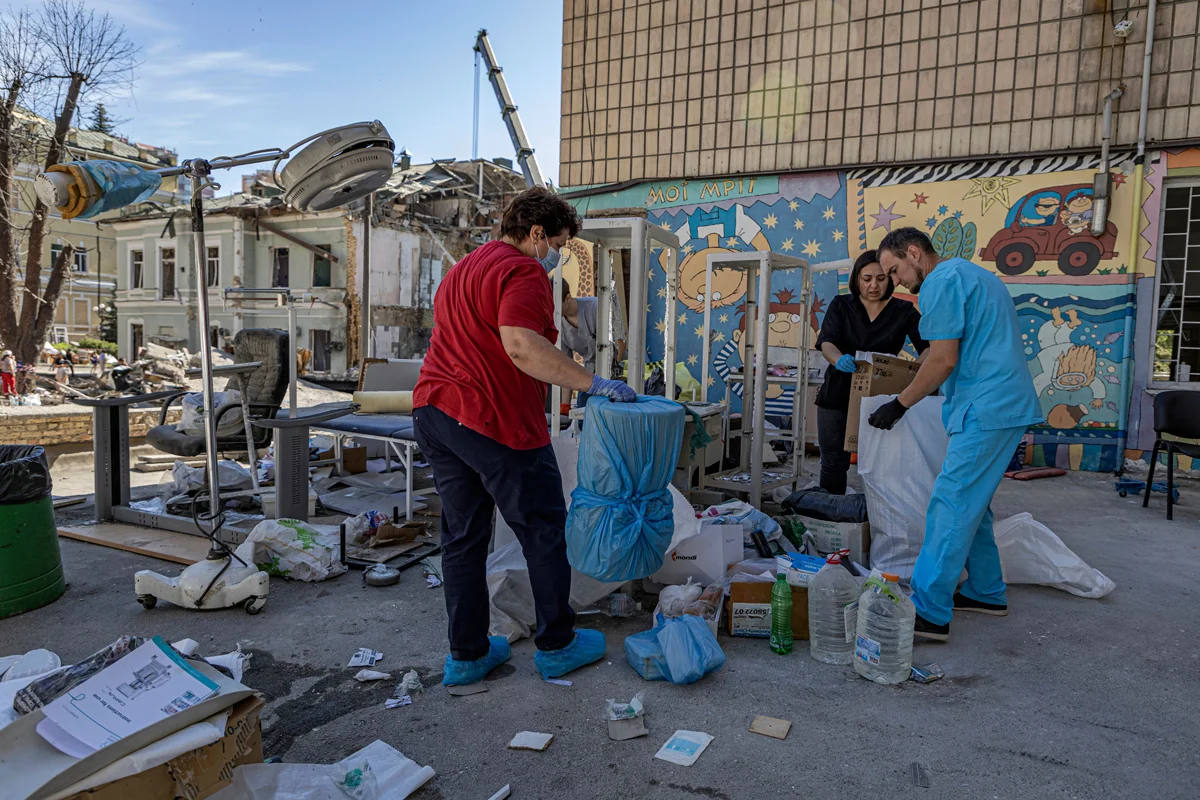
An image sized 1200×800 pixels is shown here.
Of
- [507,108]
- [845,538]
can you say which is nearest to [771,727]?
[845,538]

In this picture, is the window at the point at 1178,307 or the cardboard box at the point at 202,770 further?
the window at the point at 1178,307

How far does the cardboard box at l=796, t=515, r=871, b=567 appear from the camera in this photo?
4109 mm

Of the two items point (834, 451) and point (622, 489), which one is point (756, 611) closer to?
point (622, 489)

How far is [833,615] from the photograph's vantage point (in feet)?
10.1

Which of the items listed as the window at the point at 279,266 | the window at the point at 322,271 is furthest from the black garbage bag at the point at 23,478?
the window at the point at 279,266

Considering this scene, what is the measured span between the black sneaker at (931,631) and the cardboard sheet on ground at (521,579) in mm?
1042

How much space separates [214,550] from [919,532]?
349 cm

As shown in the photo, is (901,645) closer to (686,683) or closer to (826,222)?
(686,683)

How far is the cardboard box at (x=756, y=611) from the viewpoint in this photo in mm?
3275

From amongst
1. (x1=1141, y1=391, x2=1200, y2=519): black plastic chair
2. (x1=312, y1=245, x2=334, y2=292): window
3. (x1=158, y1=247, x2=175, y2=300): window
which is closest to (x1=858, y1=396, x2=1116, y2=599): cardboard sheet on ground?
(x1=1141, y1=391, x2=1200, y2=519): black plastic chair

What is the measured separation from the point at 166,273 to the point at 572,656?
2968 centimetres

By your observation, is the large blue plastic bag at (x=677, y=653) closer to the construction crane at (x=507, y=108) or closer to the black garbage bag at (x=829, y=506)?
the black garbage bag at (x=829, y=506)

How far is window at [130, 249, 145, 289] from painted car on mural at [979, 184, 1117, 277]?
2980 centimetres

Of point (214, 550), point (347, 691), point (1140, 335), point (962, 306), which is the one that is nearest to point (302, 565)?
point (214, 550)
